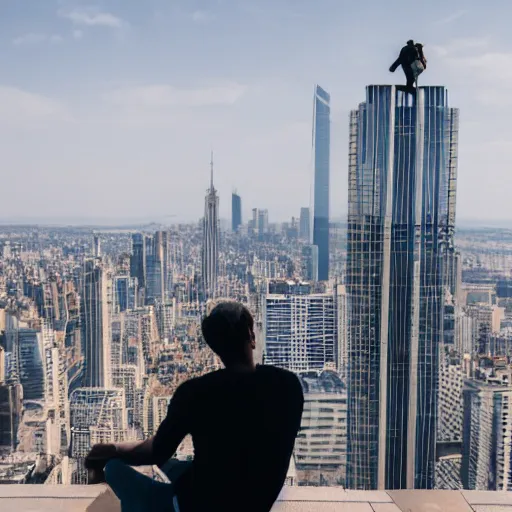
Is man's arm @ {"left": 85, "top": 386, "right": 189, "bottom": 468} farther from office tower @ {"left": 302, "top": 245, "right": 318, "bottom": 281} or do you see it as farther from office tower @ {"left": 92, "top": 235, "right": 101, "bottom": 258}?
office tower @ {"left": 92, "top": 235, "right": 101, "bottom": 258}

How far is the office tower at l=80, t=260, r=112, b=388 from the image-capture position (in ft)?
12.7

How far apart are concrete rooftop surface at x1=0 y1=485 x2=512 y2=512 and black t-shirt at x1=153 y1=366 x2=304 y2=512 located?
0.32 meters

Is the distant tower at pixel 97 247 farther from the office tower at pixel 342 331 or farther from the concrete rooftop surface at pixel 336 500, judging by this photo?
the concrete rooftop surface at pixel 336 500

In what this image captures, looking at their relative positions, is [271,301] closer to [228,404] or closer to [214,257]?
[214,257]

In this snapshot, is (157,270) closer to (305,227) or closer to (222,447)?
(305,227)

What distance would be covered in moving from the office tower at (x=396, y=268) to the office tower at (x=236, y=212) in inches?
29.6

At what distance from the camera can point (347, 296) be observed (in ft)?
12.5

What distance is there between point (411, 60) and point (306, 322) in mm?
1790

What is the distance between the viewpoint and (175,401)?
761 millimetres

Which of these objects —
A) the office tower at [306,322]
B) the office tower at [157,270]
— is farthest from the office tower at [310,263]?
the office tower at [157,270]

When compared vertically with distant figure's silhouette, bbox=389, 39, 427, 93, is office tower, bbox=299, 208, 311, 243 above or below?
below

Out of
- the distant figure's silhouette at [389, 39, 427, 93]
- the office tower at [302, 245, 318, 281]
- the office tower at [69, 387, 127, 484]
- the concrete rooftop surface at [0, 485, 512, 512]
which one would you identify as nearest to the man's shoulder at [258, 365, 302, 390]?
the concrete rooftop surface at [0, 485, 512, 512]

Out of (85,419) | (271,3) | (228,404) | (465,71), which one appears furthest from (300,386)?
(85,419)

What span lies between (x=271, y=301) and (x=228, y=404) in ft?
8.73
